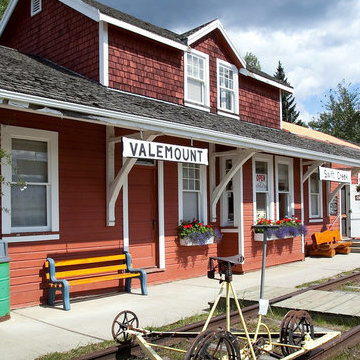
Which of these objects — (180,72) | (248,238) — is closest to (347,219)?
(248,238)

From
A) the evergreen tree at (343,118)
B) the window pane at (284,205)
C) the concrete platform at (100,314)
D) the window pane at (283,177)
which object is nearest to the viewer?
the concrete platform at (100,314)

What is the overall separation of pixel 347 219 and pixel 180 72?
1010 centimetres

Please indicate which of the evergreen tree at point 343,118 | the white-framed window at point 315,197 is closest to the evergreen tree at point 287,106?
the evergreen tree at point 343,118

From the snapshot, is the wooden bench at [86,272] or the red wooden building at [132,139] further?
the red wooden building at [132,139]

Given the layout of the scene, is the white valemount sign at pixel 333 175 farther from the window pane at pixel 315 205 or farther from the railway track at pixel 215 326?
the railway track at pixel 215 326

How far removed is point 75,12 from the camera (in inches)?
409

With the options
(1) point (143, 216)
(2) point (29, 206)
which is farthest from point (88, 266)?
(1) point (143, 216)

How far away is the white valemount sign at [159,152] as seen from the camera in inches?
282

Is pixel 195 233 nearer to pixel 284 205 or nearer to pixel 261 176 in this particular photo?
pixel 261 176

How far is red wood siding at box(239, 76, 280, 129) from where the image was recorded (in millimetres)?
13117

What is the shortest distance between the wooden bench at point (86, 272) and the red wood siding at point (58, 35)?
3823mm

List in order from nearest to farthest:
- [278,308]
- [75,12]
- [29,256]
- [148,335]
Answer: [148,335] → [278,308] → [29,256] → [75,12]

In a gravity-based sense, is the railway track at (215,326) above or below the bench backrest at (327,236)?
below

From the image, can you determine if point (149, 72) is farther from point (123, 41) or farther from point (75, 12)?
point (75, 12)
